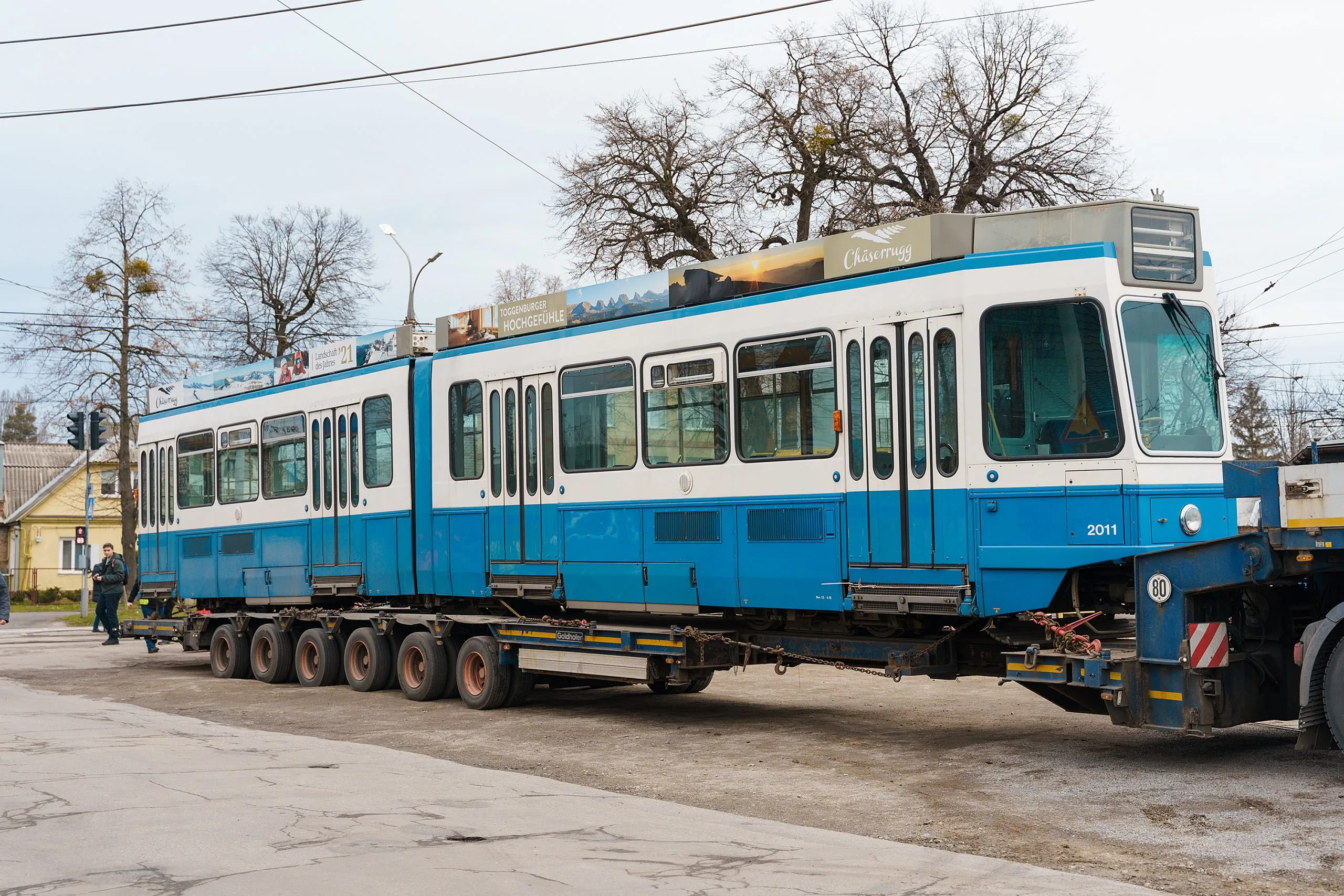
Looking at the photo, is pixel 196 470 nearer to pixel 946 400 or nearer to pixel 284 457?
pixel 284 457

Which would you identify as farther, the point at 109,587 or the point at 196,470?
the point at 109,587

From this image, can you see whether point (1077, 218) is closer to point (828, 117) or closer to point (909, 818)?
point (909, 818)

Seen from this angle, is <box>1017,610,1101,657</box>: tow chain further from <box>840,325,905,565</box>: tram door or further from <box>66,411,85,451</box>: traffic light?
<box>66,411,85,451</box>: traffic light

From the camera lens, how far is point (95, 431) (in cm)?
3397

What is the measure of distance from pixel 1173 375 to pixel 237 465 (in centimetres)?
1365

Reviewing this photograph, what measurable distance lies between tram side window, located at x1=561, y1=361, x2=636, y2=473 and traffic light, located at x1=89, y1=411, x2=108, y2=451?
22422 mm

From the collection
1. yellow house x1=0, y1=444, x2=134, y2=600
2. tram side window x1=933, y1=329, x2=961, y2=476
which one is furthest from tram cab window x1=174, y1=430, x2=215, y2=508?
yellow house x1=0, y1=444, x2=134, y2=600

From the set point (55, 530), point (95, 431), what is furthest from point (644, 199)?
point (55, 530)

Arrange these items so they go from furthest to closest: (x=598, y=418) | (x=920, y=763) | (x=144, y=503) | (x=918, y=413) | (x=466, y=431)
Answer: (x=144, y=503)
(x=466, y=431)
(x=598, y=418)
(x=920, y=763)
(x=918, y=413)

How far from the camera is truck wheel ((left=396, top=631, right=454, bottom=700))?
53.1ft

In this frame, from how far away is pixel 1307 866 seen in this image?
24.0ft

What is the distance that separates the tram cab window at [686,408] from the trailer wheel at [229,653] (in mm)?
9339

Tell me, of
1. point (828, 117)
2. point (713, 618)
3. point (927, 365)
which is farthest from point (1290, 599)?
point (828, 117)

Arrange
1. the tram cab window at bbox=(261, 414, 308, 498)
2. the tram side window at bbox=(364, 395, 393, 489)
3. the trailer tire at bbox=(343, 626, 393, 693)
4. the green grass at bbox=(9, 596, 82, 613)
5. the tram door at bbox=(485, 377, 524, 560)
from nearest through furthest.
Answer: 1. the tram door at bbox=(485, 377, 524, 560)
2. the tram side window at bbox=(364, 395, 393, 489)
3. the trailer tire at bbox=(343, 626, 393, 693)
4. the tram cab window at bbox=(261, 414, 308, 498)
5. the green grass at bbox=(9, 596, 82, 613)
